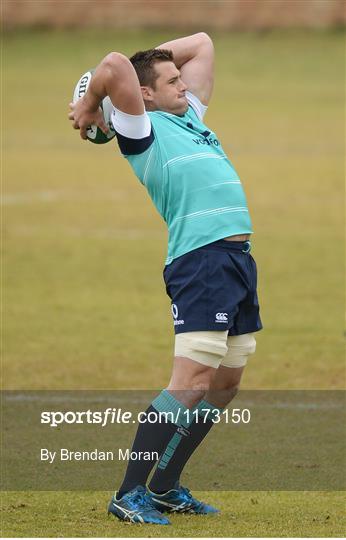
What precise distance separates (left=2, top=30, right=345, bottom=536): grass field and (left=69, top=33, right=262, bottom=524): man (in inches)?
13.7

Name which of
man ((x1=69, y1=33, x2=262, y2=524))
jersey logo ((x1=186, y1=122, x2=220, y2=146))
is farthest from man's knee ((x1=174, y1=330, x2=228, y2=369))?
jersey logo ((x1=186, y1=122, x2=220, y2=146))

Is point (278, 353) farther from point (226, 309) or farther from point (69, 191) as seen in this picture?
point (69, 191)

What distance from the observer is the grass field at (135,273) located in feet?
23.9

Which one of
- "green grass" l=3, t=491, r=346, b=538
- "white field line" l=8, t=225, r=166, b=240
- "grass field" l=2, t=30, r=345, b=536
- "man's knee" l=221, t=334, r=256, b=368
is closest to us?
"green grass" l=3, t=491, r=346, b=538

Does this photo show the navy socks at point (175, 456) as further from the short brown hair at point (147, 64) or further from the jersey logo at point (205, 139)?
the short brown hair at point (147, 64)

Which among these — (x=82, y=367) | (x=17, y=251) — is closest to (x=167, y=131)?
(x=82, y=367)

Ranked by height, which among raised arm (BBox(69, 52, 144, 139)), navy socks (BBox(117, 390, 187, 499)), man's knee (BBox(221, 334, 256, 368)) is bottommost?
navy socks (BBox(117, 390, 187, 499))

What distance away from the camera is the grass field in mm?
7297

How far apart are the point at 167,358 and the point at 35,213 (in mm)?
9637

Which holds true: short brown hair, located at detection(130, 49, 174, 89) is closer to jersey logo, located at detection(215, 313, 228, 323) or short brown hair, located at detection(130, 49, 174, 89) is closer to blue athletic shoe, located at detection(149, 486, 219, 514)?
jersey logo, located at detection(215, 313, 228, 323)

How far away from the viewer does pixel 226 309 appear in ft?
22.0

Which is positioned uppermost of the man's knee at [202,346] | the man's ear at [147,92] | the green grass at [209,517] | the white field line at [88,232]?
the man's ear at [147,92]

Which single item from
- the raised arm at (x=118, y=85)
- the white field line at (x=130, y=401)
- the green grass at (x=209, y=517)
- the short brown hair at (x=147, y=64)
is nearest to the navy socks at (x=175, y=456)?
the green grass at (x=209, y=517)

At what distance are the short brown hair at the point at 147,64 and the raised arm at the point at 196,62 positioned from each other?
1.22 ft
